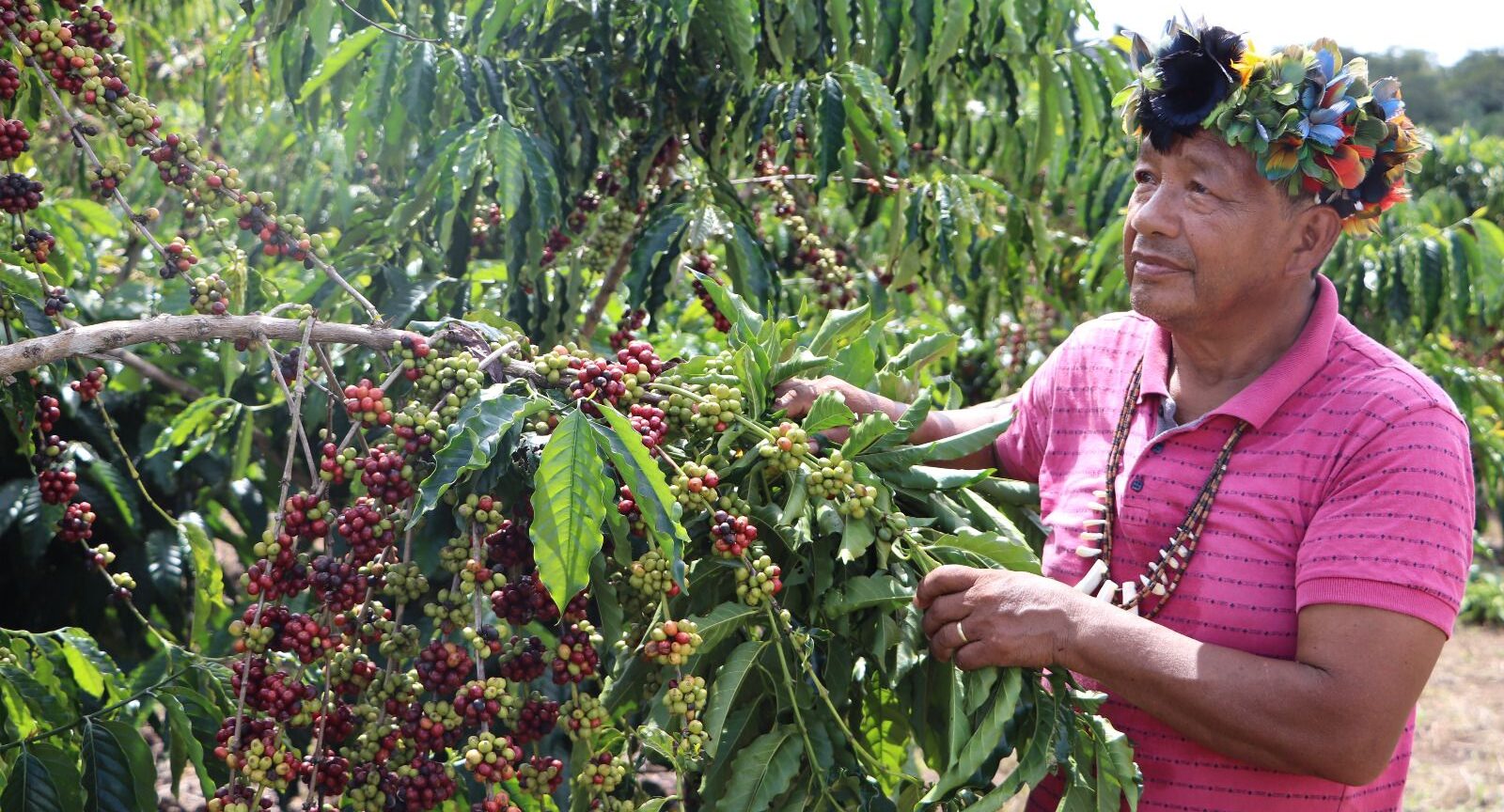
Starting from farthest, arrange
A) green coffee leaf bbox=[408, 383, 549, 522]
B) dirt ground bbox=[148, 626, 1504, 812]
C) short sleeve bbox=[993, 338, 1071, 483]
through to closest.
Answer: dirt ground bbox=[148, 626, 1504, 812]
short sleeve bbox=[993, 338, 1071, 483]
green coffee leaf bbox=[408, 383, 549, 522]

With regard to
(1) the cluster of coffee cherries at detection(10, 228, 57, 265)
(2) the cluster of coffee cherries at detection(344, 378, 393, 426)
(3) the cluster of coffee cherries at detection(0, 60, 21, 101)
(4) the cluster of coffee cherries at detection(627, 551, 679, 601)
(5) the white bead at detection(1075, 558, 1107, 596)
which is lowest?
(5) the white bead at detection(1075, 558, 1107, 596)

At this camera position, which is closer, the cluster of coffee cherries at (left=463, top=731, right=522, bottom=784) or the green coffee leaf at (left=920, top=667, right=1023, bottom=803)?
the cluster of coffee cherries at (left=463, top=731, right=522, bottom=784)

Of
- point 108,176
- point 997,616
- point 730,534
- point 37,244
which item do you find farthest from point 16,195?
point 997,616

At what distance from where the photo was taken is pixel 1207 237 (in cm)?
155

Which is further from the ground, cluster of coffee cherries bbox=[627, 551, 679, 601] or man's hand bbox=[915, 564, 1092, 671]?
cluster of coffee cherries bbox=[627, 551, 679, 601]

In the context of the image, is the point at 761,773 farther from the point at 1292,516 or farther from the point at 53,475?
the point at 53,475

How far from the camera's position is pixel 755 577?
4.54 ft

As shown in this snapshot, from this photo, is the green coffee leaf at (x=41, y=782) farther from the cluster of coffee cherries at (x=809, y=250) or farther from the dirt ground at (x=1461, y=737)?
the dirt ground at (x=1461, y=737)

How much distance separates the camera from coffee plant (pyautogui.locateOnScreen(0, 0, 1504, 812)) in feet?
4.28

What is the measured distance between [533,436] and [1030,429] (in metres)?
0.90

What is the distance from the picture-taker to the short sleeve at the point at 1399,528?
1380mm

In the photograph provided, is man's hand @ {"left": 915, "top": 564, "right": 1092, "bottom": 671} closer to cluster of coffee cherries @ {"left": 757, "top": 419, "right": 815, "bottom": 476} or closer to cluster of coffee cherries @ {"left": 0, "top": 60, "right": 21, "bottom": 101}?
cluster of coffee cherries @ {"left": 757, "top": 419, "right": 815, "bottom": 476}

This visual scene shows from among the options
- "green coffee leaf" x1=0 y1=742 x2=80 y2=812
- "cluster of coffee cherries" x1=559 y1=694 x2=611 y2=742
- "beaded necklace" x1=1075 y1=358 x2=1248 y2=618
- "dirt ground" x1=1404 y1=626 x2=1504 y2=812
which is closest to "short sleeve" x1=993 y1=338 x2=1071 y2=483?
"beaded necklace" x1=1075 y1=358 x2=1248 y2=618

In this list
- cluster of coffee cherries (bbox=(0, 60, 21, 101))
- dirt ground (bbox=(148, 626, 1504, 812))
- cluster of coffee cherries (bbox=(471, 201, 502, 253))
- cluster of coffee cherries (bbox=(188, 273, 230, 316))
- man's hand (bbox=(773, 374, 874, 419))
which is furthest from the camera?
dirt ground (bbox=(148, 626, 1504, 812))
